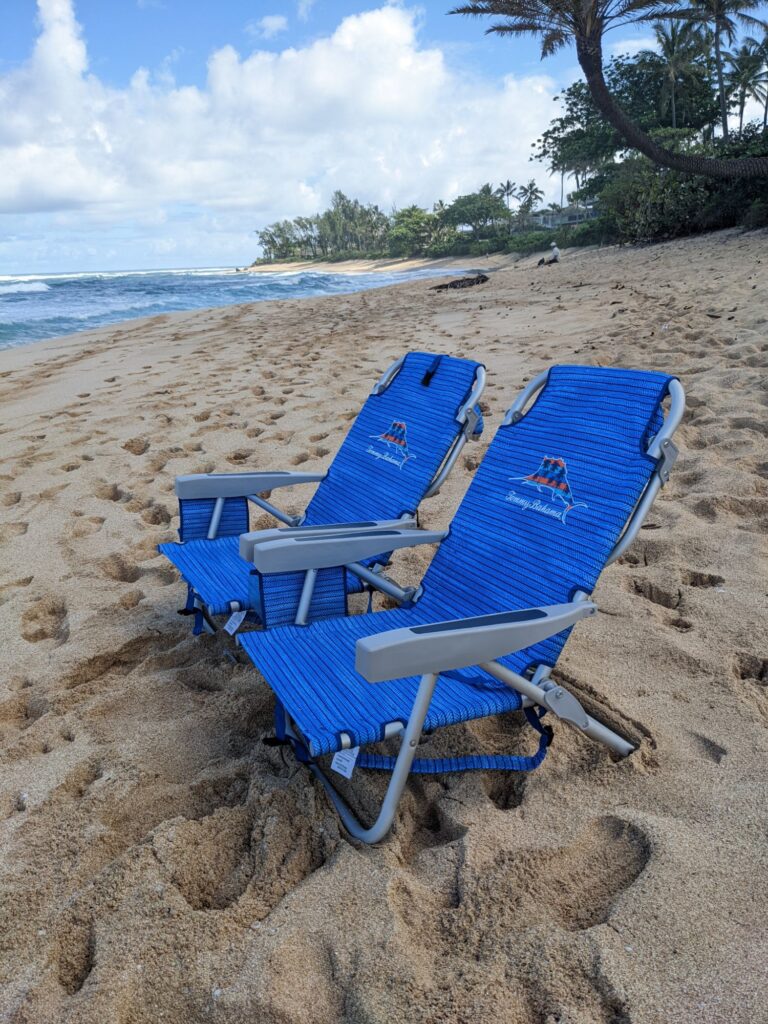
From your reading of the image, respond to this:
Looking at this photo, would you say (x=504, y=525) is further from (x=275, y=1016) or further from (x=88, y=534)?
(x=88, y=534)

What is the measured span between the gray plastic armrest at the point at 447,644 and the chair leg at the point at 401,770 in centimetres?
7

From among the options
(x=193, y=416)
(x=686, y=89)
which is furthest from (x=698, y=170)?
(x=686, y=89)

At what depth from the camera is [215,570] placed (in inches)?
114

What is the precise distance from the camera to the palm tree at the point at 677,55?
113ft

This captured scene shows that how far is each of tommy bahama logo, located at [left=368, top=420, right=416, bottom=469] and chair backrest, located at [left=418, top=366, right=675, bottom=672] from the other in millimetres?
537

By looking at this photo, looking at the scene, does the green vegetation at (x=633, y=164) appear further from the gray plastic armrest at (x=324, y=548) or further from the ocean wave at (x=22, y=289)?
the ocean wave at (x=22, y=289)

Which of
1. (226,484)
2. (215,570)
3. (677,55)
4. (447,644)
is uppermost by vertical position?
(677,55)

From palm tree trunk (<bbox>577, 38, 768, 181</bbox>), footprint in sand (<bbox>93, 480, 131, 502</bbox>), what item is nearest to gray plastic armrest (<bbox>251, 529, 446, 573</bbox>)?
footprint in sand (<bbox>93, 480, 131, 502</bbox>)

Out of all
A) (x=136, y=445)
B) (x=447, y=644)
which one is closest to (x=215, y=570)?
(x=447, y=644)

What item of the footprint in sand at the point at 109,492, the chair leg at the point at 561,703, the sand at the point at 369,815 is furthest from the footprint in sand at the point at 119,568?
the chair leg at the point at 561,703

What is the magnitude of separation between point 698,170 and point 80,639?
1765cm

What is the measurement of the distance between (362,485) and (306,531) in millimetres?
798

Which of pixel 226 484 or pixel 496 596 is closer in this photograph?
pixel 496 596

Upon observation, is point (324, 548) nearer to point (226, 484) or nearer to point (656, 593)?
point (226, 484)
